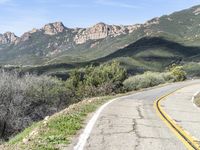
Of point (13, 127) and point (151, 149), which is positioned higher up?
point (151, 149)

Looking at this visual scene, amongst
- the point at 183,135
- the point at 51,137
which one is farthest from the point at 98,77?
the point at 51,137

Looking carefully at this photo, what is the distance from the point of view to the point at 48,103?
4634cm

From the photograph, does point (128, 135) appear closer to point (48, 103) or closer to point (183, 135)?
point (183, 135)

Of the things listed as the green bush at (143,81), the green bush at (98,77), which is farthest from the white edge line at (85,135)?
the green bush at (98,77)

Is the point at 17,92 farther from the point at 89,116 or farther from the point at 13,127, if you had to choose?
the point at 89,116

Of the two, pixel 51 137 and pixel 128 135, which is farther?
pixel 128 135

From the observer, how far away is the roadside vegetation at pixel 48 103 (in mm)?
11867

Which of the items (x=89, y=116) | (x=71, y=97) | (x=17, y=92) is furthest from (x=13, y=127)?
(x=71, y=97)

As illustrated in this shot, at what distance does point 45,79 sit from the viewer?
53.1 meters

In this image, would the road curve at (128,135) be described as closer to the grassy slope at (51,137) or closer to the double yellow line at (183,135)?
the double yellow line at (183,135)

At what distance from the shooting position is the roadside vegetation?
1187 cm

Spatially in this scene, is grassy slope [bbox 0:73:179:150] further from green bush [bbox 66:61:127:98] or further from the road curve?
green bush [bbox 66:61:127:98]

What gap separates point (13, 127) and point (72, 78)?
43.4m

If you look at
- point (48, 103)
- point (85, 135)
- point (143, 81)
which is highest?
point (85, 135)
